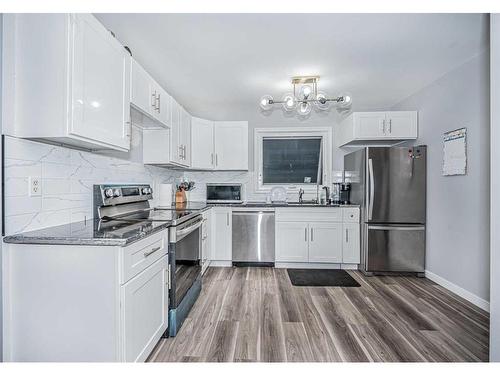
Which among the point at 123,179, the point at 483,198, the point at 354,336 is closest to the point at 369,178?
the point at 483,198

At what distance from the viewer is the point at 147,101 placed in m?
2.34

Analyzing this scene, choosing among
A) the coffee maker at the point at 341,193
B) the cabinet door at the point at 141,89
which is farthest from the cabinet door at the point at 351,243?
the cabinet door at the point at 141,89

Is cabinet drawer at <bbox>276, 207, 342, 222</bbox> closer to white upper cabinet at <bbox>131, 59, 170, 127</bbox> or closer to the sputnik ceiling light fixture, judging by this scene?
the sputnik ceiling light fixture

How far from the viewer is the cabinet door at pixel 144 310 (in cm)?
143

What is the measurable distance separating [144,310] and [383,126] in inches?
137

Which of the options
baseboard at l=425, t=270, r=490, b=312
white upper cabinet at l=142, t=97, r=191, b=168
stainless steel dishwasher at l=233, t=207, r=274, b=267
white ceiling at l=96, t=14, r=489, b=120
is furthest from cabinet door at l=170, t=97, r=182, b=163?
baseboard at l=425, t=270, r=490, b=312

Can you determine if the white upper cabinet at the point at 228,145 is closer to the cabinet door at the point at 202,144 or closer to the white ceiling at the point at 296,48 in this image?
the cabinet door at the point at 202,144

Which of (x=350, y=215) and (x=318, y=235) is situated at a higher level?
(x=350, y=215)

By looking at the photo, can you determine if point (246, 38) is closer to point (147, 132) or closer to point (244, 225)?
point (147, 132)

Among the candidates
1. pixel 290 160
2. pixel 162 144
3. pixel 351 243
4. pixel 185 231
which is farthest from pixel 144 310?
pixel 290 160

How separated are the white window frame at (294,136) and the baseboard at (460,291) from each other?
5.97 ft

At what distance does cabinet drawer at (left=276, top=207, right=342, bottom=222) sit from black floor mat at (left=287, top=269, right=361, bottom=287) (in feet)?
2.19

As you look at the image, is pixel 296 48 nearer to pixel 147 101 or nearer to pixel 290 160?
pixel 147 101

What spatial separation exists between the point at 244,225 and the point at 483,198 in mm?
2559
